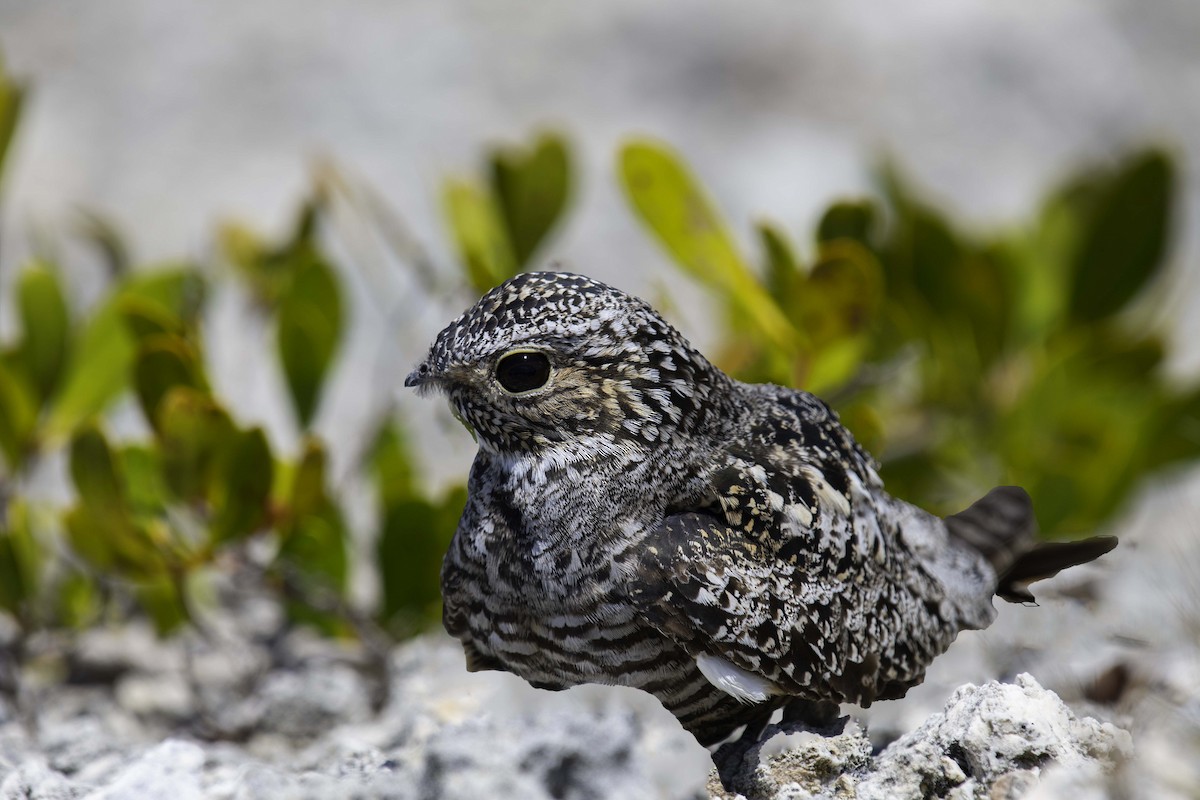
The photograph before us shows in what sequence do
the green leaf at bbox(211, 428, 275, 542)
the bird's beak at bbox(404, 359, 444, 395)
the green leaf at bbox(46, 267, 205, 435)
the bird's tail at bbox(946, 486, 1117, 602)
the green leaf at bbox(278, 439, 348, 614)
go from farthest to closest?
the green leaf at bbox(46, 267, 205, 435) < the green leaf at bbox(278, 439, 348, 614) < the green leaf at bbox(211, 428, 275, 542) < the bird's tail at bbox(946, 486, 1117, 602) < the bird's beak at bbox(404, 359, 444, 395)

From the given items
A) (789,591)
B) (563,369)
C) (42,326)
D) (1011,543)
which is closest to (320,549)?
(42,326)

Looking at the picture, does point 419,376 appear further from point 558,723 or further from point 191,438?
point 191,438

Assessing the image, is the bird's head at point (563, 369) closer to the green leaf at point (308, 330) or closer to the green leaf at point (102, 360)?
the green leaf at point (308, 330)

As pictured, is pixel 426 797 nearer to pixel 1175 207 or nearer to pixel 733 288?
pixel 733 288

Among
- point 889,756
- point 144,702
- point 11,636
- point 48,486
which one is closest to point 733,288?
point 889,756

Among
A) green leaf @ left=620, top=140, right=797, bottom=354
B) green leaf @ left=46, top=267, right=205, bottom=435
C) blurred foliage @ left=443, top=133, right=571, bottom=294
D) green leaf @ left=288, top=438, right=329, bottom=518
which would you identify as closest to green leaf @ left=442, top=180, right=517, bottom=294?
blurred foliage @ left=443, top=133, right=571, bottom=294

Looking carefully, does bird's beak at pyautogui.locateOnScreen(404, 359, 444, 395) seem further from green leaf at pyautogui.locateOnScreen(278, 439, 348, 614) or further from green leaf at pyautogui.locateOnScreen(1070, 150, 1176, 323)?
green leaf at pyautogui.locateOnScreen(1070, 150, 1176, 323)
